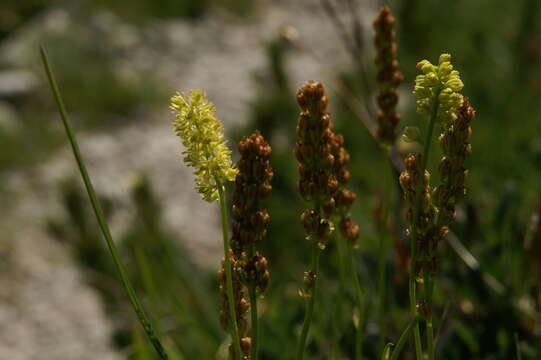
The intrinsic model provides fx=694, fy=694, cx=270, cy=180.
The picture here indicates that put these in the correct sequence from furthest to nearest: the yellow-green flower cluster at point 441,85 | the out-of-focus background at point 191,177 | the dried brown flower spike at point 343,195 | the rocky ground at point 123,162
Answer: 1. the rocky ground at point 123,162
2. the out-of-focus background at point 191,177
3. the dried brown flower spike at point 343,195
4. the yellow-green flower cluster at point 441,85

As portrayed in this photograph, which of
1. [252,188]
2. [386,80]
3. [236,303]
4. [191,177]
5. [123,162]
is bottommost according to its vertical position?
[236,303]

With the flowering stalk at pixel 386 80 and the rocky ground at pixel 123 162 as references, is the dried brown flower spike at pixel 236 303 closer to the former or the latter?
the flowering stalk at pixel 386 80

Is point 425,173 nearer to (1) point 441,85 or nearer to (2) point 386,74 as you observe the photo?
(1) point 441,85

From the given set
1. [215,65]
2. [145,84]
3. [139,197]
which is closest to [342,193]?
[139,197]

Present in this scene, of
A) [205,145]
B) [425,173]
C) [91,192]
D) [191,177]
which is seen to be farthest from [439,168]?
[191,177]

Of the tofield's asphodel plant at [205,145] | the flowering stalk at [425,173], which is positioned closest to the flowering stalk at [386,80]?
the flowering stalk at [425,173]

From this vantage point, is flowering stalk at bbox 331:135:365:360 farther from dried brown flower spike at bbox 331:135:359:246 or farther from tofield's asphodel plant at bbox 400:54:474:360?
tofield's asphodel plant at bbox 400:54:474:360

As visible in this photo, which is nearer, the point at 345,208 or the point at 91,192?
the point at 91,192
